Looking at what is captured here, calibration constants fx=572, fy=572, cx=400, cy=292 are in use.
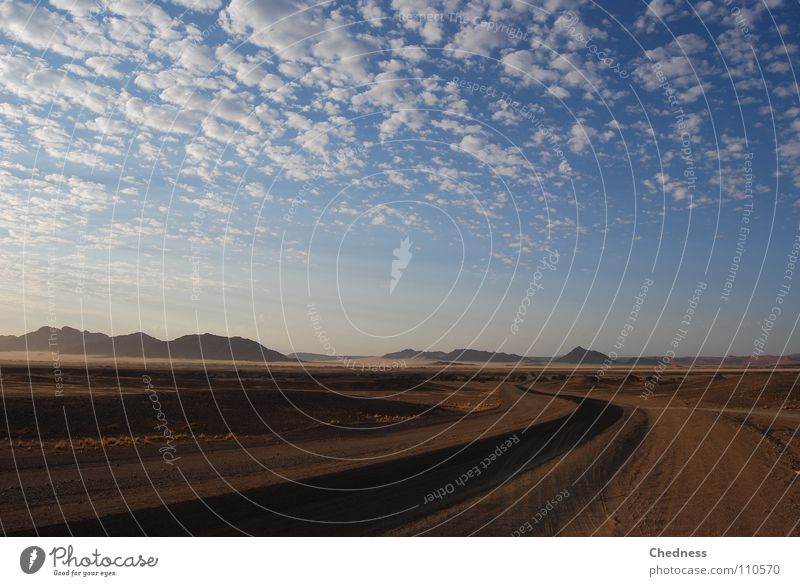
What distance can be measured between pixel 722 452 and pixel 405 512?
15.9 m

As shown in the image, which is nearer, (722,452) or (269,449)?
(722,452)

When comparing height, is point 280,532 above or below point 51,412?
below

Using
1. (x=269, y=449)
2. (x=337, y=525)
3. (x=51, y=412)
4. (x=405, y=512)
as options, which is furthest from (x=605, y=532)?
(x=51, y=412)

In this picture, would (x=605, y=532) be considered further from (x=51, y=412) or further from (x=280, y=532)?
Result: (x=51, y=412)

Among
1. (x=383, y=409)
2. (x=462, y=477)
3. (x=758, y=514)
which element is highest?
(x=383, y=409)

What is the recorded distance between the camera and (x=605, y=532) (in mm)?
12977

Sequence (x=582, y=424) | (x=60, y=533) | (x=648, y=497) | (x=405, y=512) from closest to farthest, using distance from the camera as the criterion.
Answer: (x=60, y=533) → (x=405, y=512) → (x=648, y=497) → (x=582, y=424)

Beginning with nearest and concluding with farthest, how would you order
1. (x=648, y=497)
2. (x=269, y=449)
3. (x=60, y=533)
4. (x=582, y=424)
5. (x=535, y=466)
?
1. (x=60, y=533)
2. (x=648, y=497)
3. (x=535, y=466)
4. (x=269, y=449)
5. (x=582, y=424)

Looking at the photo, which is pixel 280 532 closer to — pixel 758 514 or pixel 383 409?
pixel 758 514

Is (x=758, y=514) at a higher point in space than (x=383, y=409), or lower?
lower

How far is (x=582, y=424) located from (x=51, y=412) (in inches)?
1347

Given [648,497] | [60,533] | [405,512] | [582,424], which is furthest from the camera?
[582,424]

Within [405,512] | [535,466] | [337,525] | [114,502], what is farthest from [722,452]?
[114,502]

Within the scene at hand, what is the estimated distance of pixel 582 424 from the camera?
35688 mm
